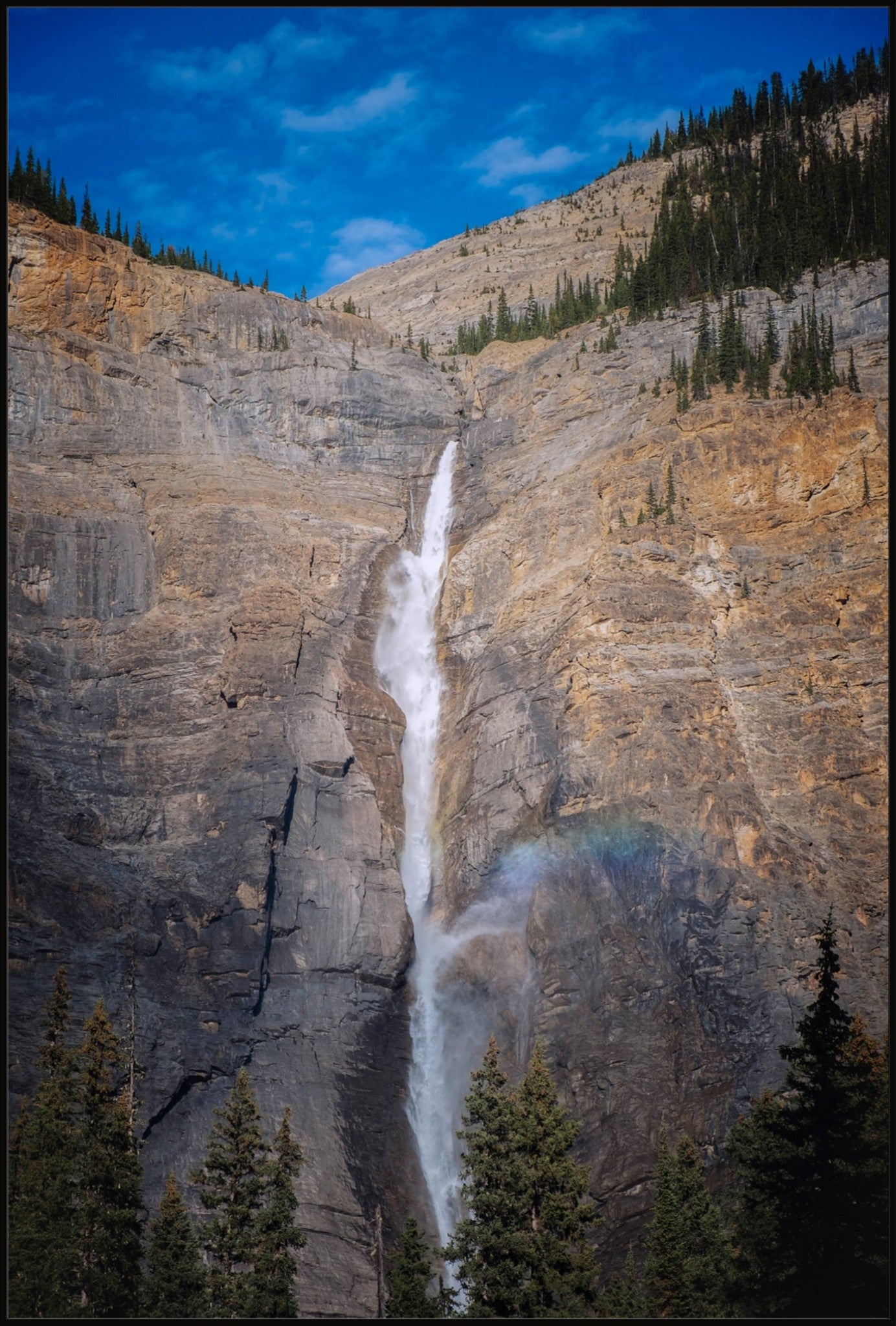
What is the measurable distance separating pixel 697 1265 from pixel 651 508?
42229 mm

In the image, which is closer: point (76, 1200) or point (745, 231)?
point (76, 1200)

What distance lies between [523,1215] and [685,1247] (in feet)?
31.8

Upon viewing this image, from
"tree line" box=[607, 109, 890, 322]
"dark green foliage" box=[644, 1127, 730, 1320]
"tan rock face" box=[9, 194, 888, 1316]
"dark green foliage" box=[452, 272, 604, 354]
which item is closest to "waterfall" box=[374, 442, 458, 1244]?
"tan rock face" box=[9, 194, 888, 1316]

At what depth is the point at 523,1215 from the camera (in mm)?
43000

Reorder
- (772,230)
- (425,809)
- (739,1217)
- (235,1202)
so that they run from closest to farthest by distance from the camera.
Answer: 1. (739,1217)
2. (235,1202)
3. (425,809)
4. (772,230)

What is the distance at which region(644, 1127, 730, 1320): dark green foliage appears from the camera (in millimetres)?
47344

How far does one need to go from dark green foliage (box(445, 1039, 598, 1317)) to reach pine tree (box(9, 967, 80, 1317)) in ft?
39.0

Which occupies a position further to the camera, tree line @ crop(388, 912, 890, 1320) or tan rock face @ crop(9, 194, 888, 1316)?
tan rock face @ crop(9, 194, 888, 1316)

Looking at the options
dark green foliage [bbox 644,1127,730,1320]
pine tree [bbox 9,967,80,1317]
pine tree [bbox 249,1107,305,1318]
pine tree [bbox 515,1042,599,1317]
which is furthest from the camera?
dark green foliage [bbox 644,1127,730,1320]

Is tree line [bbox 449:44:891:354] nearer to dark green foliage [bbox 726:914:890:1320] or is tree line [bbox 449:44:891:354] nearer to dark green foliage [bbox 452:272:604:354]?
dark green foliage [bbox 452:272:604:354]

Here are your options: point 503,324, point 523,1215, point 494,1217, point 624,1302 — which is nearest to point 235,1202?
point 494,1217

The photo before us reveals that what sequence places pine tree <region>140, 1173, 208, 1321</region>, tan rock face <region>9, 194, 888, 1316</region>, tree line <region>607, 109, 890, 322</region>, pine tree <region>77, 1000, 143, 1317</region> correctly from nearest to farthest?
1. pine tree <region>140, 1173, 208, 1321</region>
2. pine tree <region>77, 1000, 143, 1317</region>
3. tan rock face <region>9, 194, 888, 1316</region>
4. tree line <region>607, 109, 890, 322</region>

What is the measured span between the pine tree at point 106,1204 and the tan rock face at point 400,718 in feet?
37.4

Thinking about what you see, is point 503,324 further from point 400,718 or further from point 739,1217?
point 739,1217
